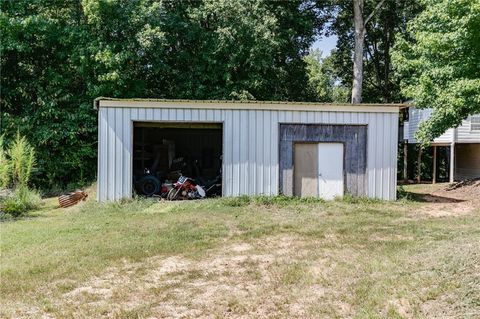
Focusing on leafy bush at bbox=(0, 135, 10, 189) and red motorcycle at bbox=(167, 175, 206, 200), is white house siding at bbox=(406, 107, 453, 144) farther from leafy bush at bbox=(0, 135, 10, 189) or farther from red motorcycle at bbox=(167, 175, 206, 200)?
leafy bush at bbox=(0, 135, 10, 189)

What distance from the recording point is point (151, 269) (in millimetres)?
5543

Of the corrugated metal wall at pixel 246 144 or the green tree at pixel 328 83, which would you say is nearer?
the corrugated metal wall at pixel 246 144

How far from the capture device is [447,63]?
13656 mm

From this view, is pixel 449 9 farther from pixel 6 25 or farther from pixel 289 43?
pixel 6 25

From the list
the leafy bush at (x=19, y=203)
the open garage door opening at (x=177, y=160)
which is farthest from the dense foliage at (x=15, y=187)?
the open garage door opening at (x=177, y=160)

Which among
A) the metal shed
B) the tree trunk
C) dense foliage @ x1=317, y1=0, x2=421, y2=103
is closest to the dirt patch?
the metal shed

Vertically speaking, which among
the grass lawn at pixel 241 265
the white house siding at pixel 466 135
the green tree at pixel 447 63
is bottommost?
the grass lawn at pixel 241 265

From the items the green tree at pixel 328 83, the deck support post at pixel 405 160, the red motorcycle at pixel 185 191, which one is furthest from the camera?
the green tree at pixel 328 83

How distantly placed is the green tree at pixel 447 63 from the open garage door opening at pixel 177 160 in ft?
23.2

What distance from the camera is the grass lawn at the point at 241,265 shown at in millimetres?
4211

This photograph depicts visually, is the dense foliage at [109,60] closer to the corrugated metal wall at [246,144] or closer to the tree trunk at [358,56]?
the tree trunk at [358,56]

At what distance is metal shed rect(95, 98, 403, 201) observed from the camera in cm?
1091

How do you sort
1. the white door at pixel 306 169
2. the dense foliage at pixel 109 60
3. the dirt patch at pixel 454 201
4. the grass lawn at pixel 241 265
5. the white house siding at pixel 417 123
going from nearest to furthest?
the grass lawn at pixel 241 265 < the dirt patch at pixel 454 201 < the white door at pixel 306 169 < the dense foliage at pixel 109 60 < the white house siding at pixel 417 123

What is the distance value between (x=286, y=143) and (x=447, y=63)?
6.43 meters
